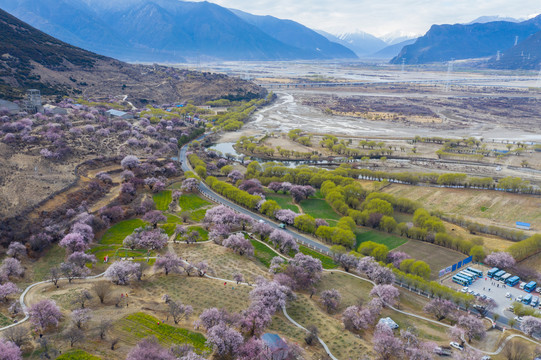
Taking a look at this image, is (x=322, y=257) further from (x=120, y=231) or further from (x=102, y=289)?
(x=120, y=231)

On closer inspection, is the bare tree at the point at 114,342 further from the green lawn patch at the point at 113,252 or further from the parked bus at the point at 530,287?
the parked bus at the point at 530,287

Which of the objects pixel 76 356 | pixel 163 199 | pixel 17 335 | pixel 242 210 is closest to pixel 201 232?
pixel 242 210

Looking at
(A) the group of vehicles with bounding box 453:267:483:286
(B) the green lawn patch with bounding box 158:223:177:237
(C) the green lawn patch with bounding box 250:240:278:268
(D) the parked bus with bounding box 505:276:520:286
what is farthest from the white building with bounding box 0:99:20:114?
(D) the parked bus with bounding box 505:276:520:286

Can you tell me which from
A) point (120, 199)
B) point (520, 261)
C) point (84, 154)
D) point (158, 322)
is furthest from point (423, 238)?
point (84, 154)

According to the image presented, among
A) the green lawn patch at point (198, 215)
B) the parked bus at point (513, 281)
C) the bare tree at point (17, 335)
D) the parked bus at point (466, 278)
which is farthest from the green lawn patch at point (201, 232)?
the parked bus at point (513, 281)

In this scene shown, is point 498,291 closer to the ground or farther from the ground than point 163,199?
closer to the ground

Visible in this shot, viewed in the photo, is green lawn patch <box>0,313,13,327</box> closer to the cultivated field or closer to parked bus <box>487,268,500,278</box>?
parked bus <box>487,268,500,278</box>

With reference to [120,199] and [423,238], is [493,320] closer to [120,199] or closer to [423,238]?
[423,238]
